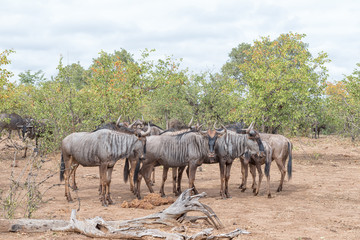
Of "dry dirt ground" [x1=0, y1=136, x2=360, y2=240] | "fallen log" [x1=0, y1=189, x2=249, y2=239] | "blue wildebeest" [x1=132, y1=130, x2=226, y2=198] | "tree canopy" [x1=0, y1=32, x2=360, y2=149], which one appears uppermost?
"tree canopy" [x1=0, y1=32, x2=360, y2=149]

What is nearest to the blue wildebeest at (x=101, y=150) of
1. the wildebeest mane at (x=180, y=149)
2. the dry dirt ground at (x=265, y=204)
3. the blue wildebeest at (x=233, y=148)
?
the dry dirt ground at (x=265, y=204)

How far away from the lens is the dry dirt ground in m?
7.41

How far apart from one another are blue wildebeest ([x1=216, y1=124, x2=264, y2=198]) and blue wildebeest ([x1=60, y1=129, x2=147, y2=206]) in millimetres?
2368

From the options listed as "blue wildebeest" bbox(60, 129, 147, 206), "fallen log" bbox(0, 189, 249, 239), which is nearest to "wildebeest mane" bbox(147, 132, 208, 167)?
"blue wildebeest" bbox(60, 129, 147, 206)

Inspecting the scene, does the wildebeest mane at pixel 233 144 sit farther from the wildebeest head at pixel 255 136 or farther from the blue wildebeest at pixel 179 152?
the blue wildebeest at pixel 179 152

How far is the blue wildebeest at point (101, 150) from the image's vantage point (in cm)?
980

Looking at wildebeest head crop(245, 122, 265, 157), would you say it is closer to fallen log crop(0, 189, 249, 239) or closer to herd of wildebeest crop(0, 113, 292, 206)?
herd of wildebeest crop(0, 113, 292, 206)

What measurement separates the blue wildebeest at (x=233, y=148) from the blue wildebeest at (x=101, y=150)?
2368 mm

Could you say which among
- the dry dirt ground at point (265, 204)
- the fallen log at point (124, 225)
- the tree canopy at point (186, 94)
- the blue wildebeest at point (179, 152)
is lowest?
the dry dirt ground at point (265, 204)

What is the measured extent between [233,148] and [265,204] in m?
1.94

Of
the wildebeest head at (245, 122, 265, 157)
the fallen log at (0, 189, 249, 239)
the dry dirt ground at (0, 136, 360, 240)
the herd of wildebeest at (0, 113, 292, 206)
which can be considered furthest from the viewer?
the wildebeest head at (245, 122, 265, 157)

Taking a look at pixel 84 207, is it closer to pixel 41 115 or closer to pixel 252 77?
pixel 41 115

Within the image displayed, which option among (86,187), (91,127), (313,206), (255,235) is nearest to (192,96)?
(91,127)

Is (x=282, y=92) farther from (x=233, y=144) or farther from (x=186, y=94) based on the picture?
(x=233, y=144)
